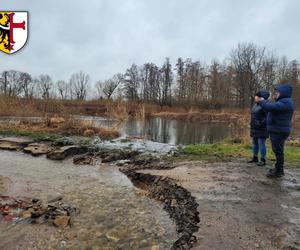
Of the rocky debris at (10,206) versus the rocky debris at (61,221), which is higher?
the rocky debris at (61,221)

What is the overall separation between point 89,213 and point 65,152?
211 inches

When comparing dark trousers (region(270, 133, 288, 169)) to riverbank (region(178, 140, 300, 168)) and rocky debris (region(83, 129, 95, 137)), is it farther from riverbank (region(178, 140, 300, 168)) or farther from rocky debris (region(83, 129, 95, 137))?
rocky debris (region(83, 129, 95, 137))

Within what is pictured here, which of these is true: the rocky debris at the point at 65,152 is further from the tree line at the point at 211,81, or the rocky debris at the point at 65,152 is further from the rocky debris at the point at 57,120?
the tree line at the point at 211,81

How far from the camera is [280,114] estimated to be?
5473 millimetres

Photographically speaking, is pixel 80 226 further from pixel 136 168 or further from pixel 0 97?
pixel 0 97

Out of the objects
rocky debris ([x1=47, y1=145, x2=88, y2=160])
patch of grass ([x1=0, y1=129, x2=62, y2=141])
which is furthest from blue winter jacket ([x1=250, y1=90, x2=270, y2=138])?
patch of grass ([x1=0, y1=129, x2=62, y2=141])

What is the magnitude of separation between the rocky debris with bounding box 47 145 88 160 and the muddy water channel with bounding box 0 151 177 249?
1.34 meters

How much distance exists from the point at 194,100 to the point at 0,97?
30.2 meters

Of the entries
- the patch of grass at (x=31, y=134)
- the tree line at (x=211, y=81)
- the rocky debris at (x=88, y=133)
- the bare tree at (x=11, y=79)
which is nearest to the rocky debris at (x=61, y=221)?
the patch of grass at (x=31, y=134)

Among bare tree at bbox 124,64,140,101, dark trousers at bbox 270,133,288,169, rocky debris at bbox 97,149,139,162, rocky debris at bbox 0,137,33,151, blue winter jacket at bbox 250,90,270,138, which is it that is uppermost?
bare tree at bbox 124,64,140,101

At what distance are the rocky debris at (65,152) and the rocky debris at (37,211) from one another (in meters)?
3.97

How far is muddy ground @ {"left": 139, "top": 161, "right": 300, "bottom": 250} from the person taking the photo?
3254mm

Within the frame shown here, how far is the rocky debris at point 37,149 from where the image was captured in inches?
377

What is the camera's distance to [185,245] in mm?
3219
